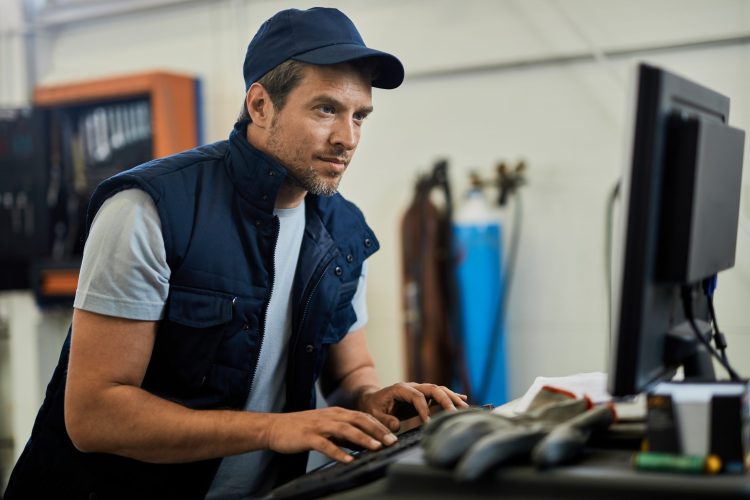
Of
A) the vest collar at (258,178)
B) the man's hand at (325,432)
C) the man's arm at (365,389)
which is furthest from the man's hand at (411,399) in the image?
the vest collar at (258,178)

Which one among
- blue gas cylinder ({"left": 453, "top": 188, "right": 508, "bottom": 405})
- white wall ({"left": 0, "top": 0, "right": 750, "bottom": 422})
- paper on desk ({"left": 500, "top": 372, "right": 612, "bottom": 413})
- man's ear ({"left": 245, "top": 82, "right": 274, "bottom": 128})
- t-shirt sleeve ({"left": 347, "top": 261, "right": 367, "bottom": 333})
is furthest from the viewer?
blue gas cylinder ({"left": 453, "top": 188, "right": 508, "bottom": 405})

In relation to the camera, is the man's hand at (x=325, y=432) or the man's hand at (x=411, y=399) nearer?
the man's hand at (x=325, y=432)

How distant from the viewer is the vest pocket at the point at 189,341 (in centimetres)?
140

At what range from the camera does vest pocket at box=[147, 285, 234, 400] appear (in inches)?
55.3

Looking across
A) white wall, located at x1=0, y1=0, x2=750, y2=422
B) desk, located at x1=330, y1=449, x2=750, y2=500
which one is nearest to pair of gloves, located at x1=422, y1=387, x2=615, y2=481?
desk, located at x1=330, y1=449, x2=750, y2=500

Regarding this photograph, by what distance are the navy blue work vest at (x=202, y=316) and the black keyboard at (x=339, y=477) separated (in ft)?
1.21

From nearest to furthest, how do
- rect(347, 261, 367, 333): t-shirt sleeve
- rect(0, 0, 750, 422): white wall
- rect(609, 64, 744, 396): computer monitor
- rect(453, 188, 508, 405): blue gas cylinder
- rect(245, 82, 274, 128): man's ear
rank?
rect(609, 64, 744, 396): computer monitor, rect(245, 82, 274, 128): man's ear, rect(347, 261, 367, 333): t-shirt sleeve, rect(0, 0, 750, 422): white wall, rect(453, 188, 508, 405): blue gas cylinder

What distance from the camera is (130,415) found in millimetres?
1283

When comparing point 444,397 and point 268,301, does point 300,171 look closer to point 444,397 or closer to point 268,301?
point 268,301

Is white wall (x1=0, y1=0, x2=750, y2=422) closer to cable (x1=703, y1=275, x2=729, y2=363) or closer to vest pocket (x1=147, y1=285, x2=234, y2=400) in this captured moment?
cable (x1=703, y1=275, x2=729, y2=363)

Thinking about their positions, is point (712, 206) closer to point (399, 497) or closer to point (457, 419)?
point (457, 419)

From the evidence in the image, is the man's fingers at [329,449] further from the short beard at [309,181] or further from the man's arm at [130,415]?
the short beard at [309,181]

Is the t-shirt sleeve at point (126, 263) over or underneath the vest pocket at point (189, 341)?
over

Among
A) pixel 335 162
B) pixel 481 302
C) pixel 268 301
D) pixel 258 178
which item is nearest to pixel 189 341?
pixel 268 301
